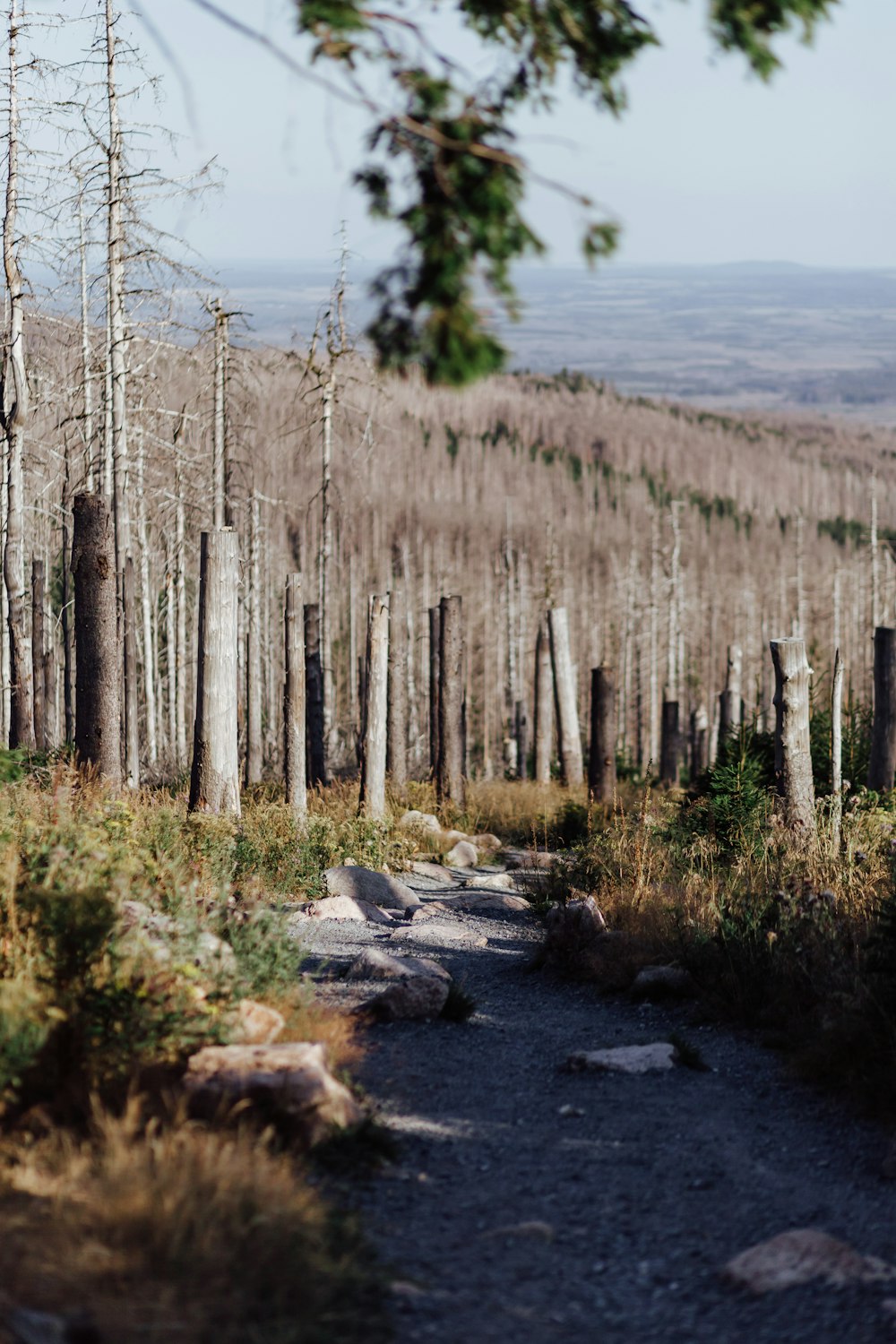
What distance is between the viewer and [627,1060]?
22.6 ft

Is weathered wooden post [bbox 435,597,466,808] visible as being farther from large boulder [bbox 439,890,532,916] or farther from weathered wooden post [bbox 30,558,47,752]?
weathered wooden post [bbox 30,558,47,752]

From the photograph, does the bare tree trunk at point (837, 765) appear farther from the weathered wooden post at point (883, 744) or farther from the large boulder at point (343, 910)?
the large boulder at point (343, 910)

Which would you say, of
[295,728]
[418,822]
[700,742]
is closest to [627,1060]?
[295,728]

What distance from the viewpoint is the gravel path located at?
422cm

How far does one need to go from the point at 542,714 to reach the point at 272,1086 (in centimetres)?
1779

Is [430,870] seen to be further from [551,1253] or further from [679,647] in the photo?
[679,647]

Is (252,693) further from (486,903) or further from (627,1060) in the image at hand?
(627,1060)

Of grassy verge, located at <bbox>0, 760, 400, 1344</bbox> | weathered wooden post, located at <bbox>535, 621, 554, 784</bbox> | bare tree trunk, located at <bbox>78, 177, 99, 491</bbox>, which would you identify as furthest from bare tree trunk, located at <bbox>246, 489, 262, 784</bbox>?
grassy verge, located at <bbox>0, 760, 400, 1344</bbox>

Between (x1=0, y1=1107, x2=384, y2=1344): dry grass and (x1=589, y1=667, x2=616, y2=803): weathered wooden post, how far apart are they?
13512 millimetres

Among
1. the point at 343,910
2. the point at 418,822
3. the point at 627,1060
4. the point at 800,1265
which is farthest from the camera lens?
the point at 418,822

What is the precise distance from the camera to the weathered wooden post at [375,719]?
1527 cm

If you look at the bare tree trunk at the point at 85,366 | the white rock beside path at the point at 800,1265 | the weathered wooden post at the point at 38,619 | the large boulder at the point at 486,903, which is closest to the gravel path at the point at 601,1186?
the white rock beside path at the point at 800,1265

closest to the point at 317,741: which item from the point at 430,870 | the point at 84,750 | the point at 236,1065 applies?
the point at 430,870

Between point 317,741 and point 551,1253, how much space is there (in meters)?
15.0
